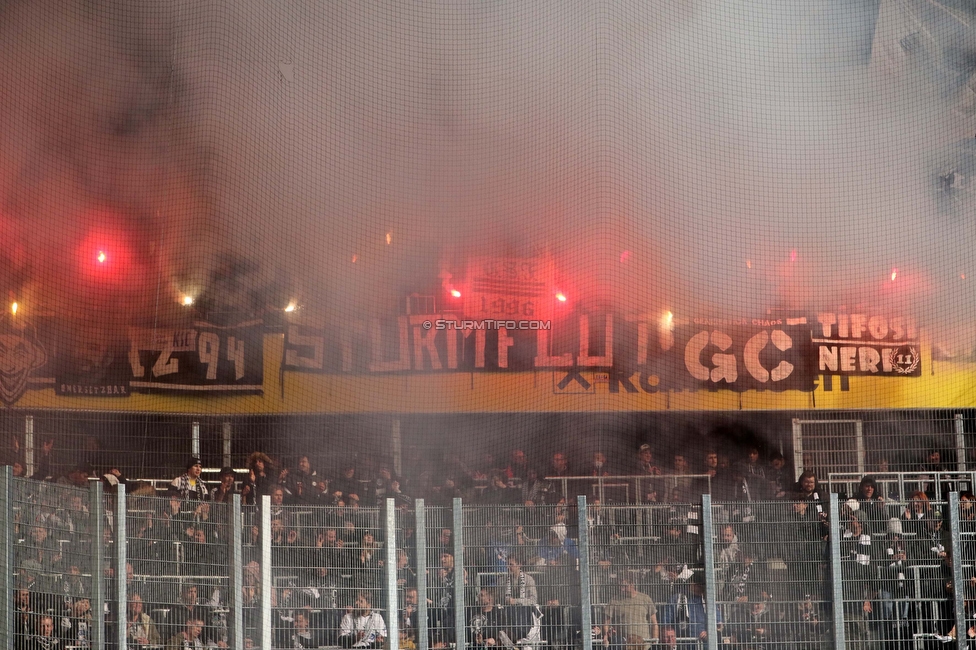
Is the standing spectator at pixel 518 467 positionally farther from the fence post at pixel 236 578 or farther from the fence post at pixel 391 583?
the fence post at pixel 236 578

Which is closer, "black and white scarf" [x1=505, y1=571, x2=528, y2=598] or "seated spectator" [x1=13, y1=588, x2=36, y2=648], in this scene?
"seated spectator" [x1=13, y1=588, x2=36, y2=648]

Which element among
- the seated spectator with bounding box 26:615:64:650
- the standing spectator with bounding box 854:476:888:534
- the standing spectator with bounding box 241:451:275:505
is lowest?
the seated spectator with bounding box 26:615:64:650

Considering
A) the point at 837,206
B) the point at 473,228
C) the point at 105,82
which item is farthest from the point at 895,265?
the point at 105,82

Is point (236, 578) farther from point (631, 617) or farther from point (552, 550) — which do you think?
point (631, 617)

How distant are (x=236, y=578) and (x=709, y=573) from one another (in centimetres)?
156

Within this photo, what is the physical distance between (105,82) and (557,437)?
12.4 feet

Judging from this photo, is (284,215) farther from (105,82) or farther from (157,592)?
(157,592)

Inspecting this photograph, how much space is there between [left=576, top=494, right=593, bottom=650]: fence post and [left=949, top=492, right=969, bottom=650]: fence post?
1.26 m

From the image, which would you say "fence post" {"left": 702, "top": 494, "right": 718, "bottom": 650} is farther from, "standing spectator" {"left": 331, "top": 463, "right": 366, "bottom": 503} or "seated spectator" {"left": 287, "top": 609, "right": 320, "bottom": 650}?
"standing spectator" {"left": 331, "top": 463, "right": 366, "bottom": 503}

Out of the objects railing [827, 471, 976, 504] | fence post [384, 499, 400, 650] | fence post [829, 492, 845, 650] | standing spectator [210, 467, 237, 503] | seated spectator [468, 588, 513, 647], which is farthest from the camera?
railing [827, 471, 976, 504]

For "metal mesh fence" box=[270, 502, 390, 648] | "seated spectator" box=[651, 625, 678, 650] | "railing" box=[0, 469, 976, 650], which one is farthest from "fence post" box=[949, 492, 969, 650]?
"metal mesh fence" box=[270, 502, 390, 648]

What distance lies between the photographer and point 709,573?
13.2 feet

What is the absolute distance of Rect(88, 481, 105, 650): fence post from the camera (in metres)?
3.44

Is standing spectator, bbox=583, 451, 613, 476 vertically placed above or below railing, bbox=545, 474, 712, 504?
above
